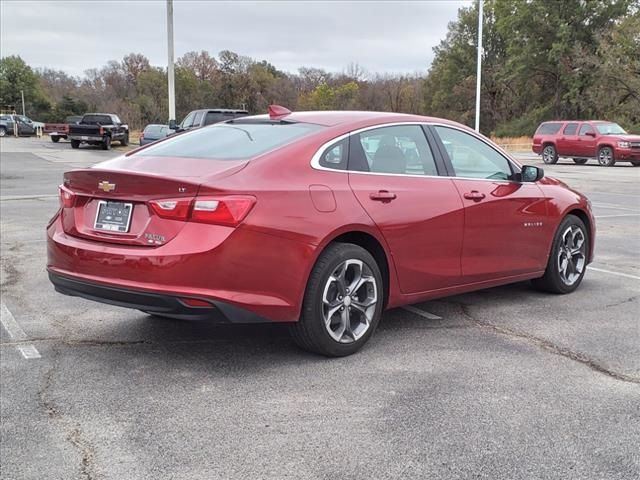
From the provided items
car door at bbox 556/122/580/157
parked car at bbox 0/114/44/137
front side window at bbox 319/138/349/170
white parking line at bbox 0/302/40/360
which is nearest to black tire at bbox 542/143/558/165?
car door at bbox 556/122/580/157

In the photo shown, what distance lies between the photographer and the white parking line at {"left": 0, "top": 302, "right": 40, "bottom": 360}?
4.56 m

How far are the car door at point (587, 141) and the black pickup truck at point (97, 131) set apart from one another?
23.3 metres

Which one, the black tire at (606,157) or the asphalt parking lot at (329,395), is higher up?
the black tire at (606,157)

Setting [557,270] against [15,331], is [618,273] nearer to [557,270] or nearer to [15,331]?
[557,270]

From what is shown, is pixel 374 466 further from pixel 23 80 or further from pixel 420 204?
pixel 23 80

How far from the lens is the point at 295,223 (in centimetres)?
408

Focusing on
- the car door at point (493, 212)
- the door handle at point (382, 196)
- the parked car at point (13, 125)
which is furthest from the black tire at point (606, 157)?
the parked car at point (13, 125)

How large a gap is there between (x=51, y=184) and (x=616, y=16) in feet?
186

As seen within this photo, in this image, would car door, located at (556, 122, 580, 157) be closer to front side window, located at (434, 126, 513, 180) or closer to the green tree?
front side window, located at (434, 126, 513, 180)

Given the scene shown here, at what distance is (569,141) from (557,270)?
23943mm

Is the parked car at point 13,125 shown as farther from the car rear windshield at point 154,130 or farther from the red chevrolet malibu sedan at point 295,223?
the red chevrolet malibu sedan at point 295,223

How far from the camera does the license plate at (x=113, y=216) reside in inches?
161

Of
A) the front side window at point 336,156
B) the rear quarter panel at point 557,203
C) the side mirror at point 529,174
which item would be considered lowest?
the rear quarter panel at point 557,203

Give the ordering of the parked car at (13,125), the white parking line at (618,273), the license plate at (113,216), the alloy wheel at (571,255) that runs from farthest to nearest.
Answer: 1. the parked car at (13,125)
2. the white parking line at (618,273)
3. the alloy wheel at (571,255)
4. the license plate at (113,216)
